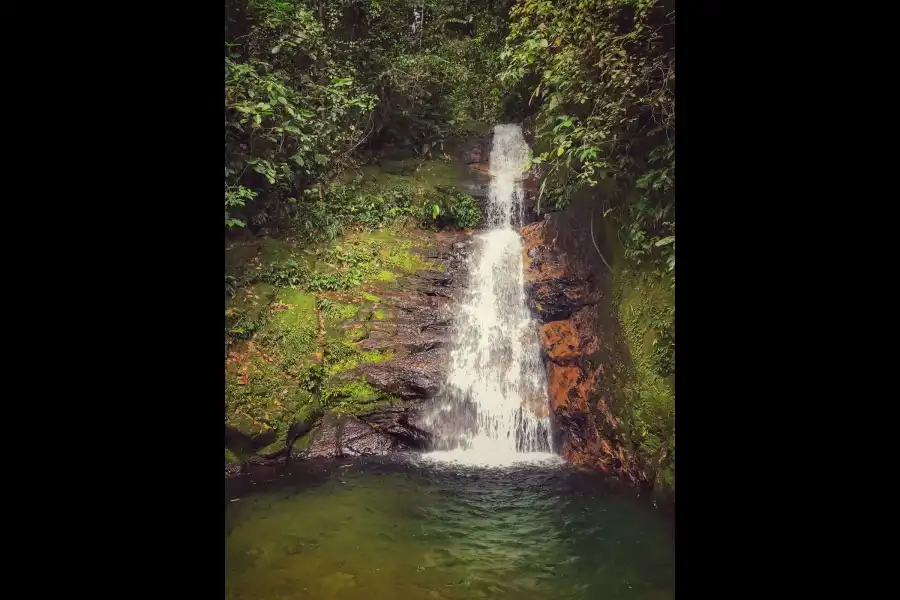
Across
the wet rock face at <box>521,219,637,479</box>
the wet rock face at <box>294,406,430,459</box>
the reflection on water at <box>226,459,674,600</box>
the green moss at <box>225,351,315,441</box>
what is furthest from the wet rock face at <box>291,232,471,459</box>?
the wet rock face at <box>521,219,637,479</box>

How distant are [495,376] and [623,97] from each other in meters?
3.64

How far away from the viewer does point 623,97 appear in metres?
5.16

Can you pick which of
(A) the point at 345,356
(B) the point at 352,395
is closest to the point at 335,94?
(A) the point at 345,356

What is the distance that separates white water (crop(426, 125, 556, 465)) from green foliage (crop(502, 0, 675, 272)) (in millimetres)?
1970

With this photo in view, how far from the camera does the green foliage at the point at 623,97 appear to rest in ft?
16.4

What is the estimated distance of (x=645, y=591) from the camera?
3572 mm

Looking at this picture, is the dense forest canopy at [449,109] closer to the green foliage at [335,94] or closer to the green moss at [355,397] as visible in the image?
the green foliage at [335,94]

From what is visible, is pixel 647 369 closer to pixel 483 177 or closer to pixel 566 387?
pixel 566 387

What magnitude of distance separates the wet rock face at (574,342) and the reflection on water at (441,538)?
0.49 m

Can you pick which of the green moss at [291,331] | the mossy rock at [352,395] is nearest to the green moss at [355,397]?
the mossy rock at [352,395]
